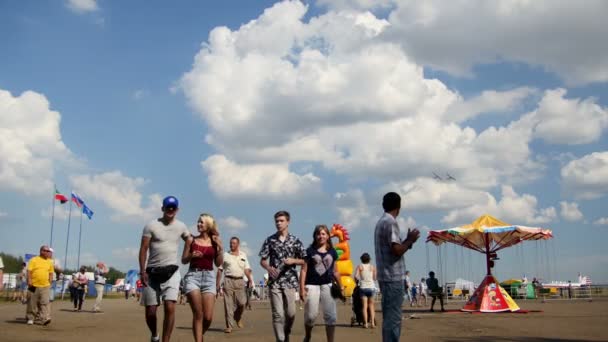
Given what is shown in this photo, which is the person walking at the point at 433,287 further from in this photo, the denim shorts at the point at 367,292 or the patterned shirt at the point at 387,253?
the patterned shirt at the point at 387,253

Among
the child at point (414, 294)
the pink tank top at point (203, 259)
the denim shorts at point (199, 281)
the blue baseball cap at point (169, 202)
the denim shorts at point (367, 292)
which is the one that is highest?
the blue baseball cap at point (169, 202)

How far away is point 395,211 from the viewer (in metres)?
6.79

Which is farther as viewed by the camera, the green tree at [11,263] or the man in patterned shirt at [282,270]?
the green tree at [11,263]

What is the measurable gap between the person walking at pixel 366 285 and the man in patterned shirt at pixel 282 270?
6095mm

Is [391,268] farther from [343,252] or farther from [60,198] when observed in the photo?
[60,198]

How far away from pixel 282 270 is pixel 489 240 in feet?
52.4

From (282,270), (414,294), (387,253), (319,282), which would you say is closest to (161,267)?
(282,270)

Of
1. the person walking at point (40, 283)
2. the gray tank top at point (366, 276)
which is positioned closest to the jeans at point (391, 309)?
the gray tank top at point (366, 276)

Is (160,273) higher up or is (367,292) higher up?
(160,273)

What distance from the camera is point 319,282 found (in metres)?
8.43

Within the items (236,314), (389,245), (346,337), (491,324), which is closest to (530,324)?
(491,324)

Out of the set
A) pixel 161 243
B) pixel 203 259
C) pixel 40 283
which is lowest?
pixel 40 283

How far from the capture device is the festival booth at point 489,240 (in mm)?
20906

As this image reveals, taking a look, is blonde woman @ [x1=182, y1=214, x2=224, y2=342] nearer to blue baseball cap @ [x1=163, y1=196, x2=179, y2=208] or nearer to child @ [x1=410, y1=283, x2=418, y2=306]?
blue baseball cap @ [x1=163, y1=196, x2=179, y2=208]
